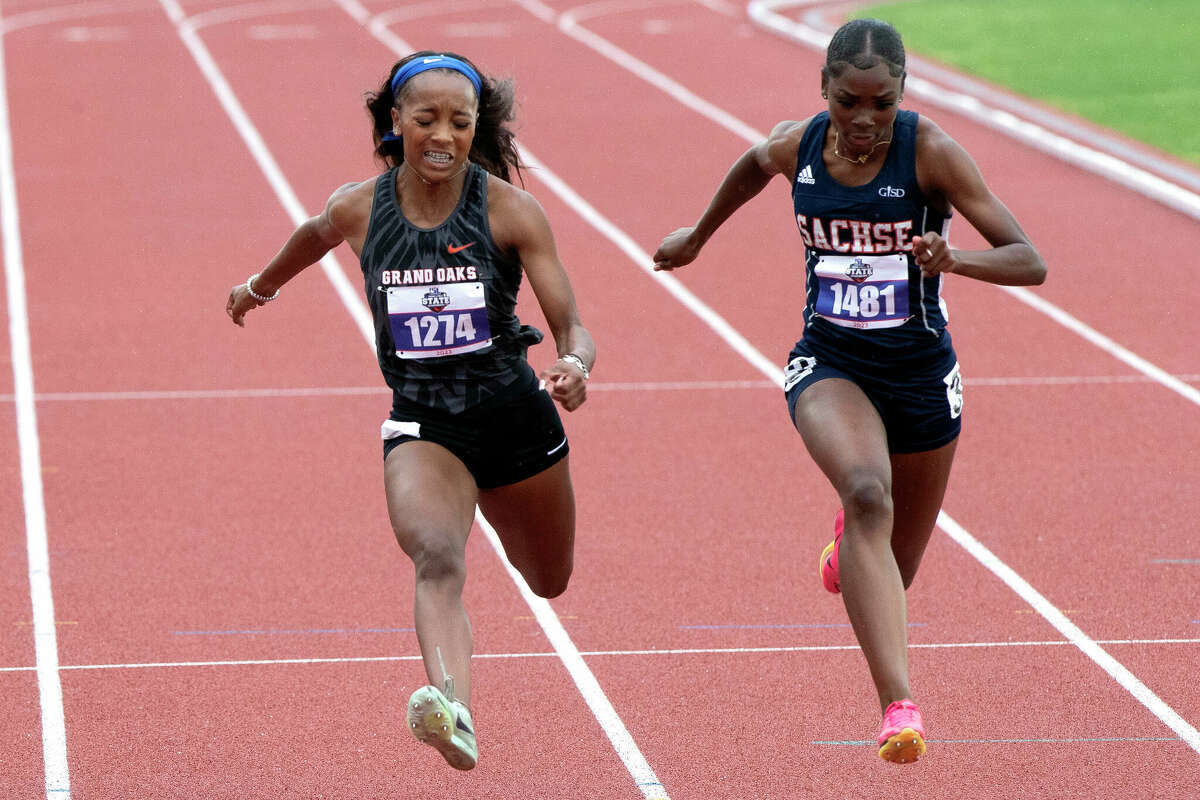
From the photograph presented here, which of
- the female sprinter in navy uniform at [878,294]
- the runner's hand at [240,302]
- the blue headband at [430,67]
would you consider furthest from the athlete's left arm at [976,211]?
the runner's hand at [240,302]

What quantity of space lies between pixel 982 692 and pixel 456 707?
7.97 ft

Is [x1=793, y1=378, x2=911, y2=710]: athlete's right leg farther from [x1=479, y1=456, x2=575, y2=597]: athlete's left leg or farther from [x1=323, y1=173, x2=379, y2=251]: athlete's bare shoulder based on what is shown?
[x1=323, y1=173, x2=379, y2=251]: athlete's bare shoulder

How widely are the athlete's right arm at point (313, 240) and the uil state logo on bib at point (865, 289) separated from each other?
1.23 meters

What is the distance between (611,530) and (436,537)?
11.5 feet

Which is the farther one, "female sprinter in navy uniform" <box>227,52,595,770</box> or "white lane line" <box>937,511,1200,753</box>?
"white lane line" <box>937,511,1200,753</box>

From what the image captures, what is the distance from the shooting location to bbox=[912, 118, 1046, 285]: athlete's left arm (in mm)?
4617

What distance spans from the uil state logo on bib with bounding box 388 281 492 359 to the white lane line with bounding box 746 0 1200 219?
35.0 feet

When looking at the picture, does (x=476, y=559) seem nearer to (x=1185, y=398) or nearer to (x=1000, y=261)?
(x=1000, y=261)

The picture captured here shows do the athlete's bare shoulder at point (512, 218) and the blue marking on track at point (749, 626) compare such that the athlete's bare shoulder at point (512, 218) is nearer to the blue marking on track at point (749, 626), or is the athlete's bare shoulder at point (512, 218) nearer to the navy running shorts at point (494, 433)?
the navy running shorts at point (494, 433)

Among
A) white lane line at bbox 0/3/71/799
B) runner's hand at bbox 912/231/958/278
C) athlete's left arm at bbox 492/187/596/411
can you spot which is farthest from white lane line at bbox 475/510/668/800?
runner's hand at bbox 912/231/958/278

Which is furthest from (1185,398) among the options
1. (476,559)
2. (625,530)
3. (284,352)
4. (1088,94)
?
(1088,94)

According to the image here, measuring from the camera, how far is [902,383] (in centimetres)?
502

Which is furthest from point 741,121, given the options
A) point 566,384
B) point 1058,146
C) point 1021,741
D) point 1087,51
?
point 566,384

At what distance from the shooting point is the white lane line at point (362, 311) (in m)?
5.54
